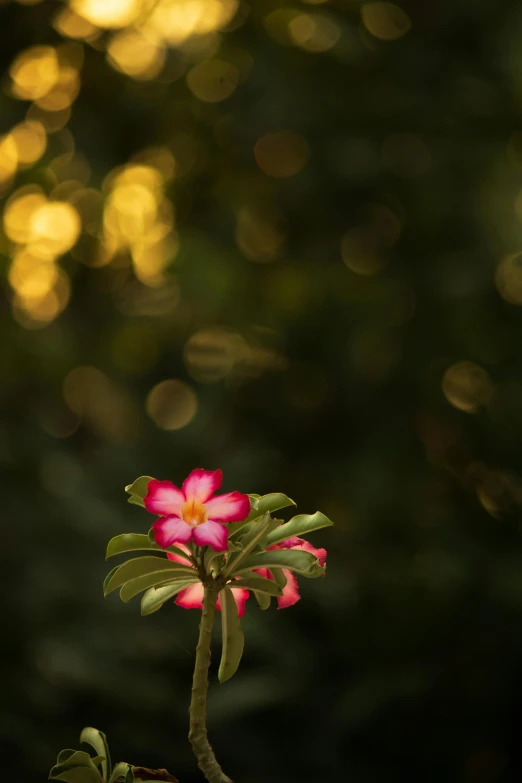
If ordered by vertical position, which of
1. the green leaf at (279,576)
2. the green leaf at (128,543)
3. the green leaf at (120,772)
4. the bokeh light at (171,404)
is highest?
the green leaf at (128,543)

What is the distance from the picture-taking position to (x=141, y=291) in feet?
6.39

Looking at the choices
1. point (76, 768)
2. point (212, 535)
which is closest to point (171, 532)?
point (212, 535)

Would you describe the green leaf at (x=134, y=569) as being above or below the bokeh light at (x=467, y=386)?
above

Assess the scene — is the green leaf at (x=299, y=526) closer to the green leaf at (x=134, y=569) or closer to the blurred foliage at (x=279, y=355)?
the green leaf at (x=134, y=569)

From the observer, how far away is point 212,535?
0.32m

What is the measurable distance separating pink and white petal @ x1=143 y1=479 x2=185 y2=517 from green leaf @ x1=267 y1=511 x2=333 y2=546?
43mm

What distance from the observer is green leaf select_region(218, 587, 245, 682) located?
1.14 feet

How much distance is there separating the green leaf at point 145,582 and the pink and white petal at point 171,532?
1.6 inches

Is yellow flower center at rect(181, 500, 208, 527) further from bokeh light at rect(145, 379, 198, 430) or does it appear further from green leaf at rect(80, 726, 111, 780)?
bokeh light at rect(145, 379, 198, 430)

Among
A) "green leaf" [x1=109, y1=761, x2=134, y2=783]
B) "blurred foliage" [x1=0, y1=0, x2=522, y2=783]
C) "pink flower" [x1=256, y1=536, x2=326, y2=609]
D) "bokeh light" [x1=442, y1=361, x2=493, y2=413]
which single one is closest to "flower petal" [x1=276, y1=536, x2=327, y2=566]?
"pink flower" [x1=256, y1=536, x2=326, y2=609]

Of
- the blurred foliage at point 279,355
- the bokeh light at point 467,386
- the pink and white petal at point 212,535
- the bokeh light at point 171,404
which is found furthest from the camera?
the bokeh light at point 171,404

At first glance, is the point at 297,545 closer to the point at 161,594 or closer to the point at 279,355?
the point at 161,594

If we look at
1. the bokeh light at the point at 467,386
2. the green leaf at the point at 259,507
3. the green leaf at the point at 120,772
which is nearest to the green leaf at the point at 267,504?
the green leaf at the point at 259,507

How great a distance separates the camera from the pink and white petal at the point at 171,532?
1.06 feet
